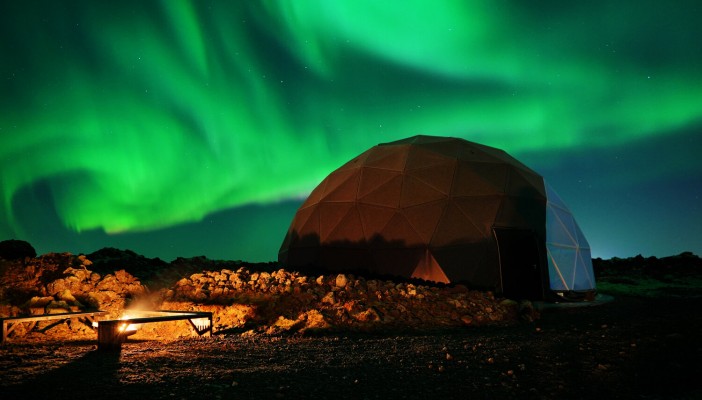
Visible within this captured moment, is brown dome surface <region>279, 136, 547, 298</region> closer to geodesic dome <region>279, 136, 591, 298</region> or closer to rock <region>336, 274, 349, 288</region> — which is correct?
geodesic dome <region>279, 136, 591, 298</region>

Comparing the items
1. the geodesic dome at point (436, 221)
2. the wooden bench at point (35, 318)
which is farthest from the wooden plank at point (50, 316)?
the geodesic dome at point (436, 221)

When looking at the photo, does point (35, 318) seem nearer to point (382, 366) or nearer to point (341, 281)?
point (341, 281)

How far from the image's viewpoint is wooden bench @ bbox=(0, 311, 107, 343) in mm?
8906

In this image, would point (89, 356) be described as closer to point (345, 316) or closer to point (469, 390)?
point (345, 316)

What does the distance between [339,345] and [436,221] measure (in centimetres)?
803

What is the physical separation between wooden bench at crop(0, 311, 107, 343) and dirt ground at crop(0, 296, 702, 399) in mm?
346

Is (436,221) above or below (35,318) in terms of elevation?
above

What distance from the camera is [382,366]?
6.32m

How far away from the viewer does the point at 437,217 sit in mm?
15586

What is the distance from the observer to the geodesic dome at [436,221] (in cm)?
1490

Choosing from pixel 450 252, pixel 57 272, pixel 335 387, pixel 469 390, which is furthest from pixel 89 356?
pixel 450 252

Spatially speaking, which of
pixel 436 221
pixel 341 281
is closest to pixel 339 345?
pixel 341 281

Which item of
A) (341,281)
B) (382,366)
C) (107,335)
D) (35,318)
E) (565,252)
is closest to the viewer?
(382,366)

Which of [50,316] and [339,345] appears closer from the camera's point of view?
[339,345]
